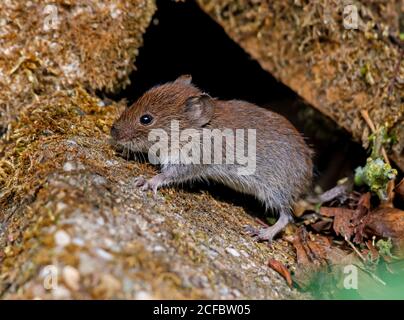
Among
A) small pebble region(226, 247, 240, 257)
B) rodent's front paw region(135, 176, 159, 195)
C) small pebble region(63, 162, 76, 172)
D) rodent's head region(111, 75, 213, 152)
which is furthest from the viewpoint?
rodent's head region(111, 75, 213, 152)

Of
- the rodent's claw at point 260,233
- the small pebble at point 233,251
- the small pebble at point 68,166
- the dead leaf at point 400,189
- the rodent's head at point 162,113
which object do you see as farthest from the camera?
the dead leaf at point 400,189

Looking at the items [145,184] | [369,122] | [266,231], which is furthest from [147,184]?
[369,122]

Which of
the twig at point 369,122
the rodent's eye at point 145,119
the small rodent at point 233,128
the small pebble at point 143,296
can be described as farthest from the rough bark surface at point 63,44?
the small pebble at point 143,296

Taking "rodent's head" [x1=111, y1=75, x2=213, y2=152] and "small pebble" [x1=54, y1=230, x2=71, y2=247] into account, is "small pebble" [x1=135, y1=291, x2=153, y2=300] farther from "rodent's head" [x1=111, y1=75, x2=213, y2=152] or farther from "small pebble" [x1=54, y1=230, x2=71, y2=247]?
"rodent's head" [x1=111, y1=75, x2=213, y2=152]

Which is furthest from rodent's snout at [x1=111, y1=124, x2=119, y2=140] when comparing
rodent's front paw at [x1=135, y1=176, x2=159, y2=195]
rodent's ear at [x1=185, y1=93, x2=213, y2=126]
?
rodent's ear at [x1=185, y1=93, x2=213, y2=126]

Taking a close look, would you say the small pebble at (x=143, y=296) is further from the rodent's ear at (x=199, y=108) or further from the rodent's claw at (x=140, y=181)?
the rodent's ear at (x=199, y=108)

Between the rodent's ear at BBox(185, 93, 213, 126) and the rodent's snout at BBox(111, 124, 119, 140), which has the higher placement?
the rodent's ear at BBox(185, 93, 213, 126)
